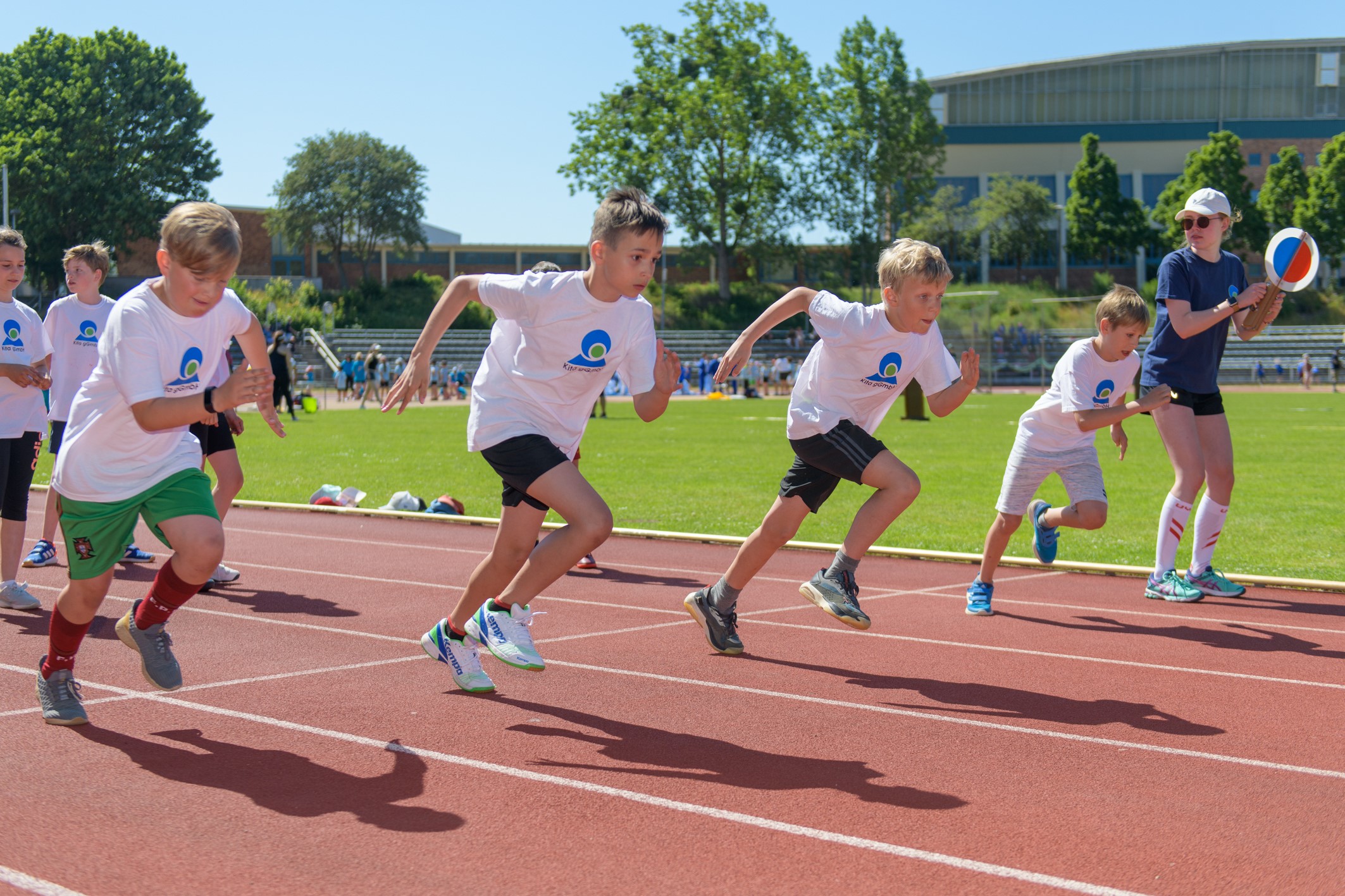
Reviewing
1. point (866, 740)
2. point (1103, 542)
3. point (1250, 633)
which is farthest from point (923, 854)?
point (1103, 542)

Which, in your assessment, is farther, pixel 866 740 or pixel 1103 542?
pixel 1103 542

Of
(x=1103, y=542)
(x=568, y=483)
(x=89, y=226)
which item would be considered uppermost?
(x=89, y=226)

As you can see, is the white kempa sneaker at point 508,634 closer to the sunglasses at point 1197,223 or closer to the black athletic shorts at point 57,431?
the black athletic shorts at point 57,431

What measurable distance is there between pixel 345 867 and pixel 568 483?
78.9 inches

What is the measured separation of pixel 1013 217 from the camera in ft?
255

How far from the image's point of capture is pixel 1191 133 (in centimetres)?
8494

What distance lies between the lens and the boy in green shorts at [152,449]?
4.46m

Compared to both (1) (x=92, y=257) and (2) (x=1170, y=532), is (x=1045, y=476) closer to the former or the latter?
(2) (x=1170, y=532)

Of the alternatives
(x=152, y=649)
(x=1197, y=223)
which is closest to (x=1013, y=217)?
(x=1197, y=223)

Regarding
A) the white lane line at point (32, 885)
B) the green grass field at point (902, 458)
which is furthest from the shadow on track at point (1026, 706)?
the green grass field at point (902, 458)

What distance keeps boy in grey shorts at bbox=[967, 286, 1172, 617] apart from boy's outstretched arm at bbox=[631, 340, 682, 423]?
10.1 feet

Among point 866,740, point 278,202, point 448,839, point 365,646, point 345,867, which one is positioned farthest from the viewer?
point 278,202

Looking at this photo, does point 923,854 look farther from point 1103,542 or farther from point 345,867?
point 1103,542

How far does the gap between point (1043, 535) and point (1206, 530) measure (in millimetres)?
946
